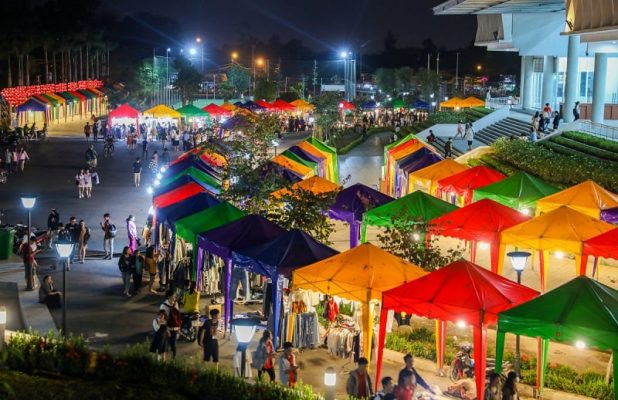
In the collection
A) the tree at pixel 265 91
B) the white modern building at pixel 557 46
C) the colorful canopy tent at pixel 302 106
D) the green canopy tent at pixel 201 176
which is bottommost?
the green canopy tent at pixel 201 176

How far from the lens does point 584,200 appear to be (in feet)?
66.5

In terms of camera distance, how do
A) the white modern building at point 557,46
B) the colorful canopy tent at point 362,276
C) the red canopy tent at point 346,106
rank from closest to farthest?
the colorful canopy tent at point 362,276, the white modern building at point 557,46, the red canopy tent at point 346,106

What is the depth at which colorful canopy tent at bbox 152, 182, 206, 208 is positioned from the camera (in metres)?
22.2

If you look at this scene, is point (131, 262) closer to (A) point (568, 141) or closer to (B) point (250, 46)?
(A) point (568, 141)

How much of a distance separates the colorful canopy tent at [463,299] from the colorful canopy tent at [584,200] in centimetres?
748

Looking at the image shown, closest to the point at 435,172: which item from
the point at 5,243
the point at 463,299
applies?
the point at 5,243

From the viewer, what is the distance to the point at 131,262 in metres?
19.1

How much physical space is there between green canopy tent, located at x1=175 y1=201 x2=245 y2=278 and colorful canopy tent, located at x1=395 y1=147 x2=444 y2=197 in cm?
1030

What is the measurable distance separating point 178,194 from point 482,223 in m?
7.99

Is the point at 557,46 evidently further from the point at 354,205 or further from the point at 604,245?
the point at 604,245

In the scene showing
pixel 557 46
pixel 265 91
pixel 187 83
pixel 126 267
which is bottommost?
pixel 126 267

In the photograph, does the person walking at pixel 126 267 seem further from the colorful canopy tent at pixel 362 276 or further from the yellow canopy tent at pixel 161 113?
the yellow canopy tent at pixel 161 113

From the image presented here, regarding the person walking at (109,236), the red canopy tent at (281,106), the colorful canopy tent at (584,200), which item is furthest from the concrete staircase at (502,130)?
the person walking at (109,236)

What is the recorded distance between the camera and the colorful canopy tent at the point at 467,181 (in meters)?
23.9
